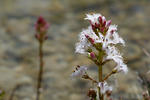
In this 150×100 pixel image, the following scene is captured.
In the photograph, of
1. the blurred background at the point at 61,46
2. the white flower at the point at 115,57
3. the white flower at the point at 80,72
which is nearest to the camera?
the white flower at the point at 115,57

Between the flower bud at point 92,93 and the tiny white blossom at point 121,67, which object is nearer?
the tiny white blossom at point 121,67

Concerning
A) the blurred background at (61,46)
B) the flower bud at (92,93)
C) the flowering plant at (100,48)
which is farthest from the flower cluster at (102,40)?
the blurred background at (61,46)

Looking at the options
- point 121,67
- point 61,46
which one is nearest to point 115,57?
point 121,67

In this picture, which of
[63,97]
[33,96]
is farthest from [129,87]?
[33,96]

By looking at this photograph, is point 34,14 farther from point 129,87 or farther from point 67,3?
point 129,87

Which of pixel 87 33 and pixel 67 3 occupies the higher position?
pixel 67 3

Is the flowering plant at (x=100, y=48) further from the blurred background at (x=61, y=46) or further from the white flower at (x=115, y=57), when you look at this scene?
the blurred background at (x=61, y=46)

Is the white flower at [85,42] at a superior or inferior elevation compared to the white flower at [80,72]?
superior

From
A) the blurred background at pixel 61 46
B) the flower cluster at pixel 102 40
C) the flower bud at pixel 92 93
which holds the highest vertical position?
the blurred background at pixel 61 46
